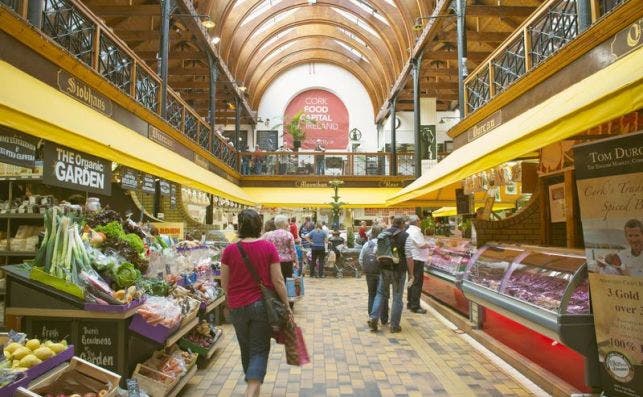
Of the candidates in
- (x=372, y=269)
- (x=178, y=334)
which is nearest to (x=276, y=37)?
(x=372, y=269)

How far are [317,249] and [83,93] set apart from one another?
6.87 m

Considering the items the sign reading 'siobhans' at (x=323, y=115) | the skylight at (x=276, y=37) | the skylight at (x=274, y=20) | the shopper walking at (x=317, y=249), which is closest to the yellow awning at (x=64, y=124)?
the shopper walking at (x=317, y=249)

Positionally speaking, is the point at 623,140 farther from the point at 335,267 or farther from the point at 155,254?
the point at 335,267

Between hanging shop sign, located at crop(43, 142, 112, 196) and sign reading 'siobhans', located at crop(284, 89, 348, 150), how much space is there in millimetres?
19681

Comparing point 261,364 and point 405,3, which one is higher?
point 405,3

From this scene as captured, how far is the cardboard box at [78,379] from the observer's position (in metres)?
2.29

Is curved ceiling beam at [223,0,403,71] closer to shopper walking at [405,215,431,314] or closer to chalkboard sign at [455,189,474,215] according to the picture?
chalkboard sign at [455,189,474,215]

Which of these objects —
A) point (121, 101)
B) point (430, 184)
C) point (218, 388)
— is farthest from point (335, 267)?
point (218, 388)

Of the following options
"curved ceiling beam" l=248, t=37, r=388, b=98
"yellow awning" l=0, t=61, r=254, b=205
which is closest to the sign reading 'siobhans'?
"curved ceiling beam" l=248, t=37, r=388, b=98

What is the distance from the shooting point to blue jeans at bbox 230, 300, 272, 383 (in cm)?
304

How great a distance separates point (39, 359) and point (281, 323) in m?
1.43

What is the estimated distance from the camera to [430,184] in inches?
275

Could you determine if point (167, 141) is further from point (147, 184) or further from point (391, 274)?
point (391, 274)

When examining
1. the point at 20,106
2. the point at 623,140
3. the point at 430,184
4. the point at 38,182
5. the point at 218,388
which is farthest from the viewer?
the point at 430,184
